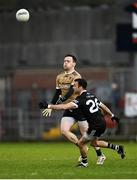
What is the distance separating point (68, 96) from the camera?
1873cm

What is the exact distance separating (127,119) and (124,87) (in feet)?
4.95

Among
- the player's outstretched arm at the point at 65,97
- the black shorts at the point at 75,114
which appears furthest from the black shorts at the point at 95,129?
the player's outstretched arm at the point at 65,97

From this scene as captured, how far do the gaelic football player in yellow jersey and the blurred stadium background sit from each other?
16331mm

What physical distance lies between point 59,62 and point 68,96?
23.8m

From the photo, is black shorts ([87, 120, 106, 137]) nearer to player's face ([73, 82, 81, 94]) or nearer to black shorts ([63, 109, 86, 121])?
black shorts ([63, 109, 86, 121])

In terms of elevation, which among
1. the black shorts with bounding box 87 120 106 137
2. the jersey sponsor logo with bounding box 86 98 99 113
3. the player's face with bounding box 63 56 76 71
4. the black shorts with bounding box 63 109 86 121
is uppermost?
the player's face with bounding box 63 56 76 71

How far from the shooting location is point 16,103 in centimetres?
3803

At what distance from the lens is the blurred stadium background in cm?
3641

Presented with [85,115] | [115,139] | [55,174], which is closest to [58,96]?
[85,115]

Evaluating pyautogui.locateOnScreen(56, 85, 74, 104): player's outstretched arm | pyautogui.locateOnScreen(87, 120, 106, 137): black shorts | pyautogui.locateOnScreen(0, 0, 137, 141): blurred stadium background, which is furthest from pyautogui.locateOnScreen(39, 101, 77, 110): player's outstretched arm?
pyautogui.locateOnScreen(0, 0, 137, 141): blurred stadium background

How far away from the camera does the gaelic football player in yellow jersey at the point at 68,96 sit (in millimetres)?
18297

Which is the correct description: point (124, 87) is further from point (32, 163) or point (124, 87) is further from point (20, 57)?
point (32, 163)

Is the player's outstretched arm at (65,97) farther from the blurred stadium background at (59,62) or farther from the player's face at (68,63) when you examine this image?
the blurred stadium background at (59,62)

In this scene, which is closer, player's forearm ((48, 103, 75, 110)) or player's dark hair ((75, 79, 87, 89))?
player's forearm ((48, 103, 75, 110))
